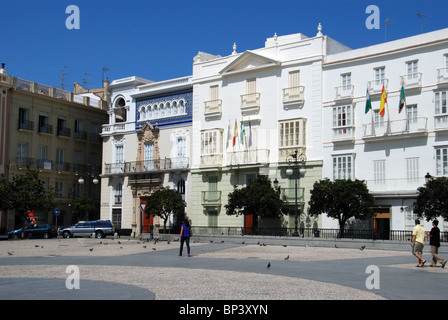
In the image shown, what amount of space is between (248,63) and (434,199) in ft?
61.7

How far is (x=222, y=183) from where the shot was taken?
4391cm

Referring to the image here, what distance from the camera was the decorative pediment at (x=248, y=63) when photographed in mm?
41697

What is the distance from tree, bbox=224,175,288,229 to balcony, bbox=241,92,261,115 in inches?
254

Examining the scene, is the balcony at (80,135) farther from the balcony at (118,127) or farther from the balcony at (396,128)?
the balcony at (396,128)

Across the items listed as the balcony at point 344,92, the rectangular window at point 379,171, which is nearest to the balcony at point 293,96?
the balcony at point 344,92

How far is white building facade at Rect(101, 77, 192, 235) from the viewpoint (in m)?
47.5

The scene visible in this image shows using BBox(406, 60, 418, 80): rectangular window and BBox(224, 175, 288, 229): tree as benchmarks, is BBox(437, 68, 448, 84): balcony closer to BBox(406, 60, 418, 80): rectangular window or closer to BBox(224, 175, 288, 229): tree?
BBox(406, 60, 418, 80): rectangular window

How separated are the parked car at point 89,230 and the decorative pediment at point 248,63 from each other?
14.5m

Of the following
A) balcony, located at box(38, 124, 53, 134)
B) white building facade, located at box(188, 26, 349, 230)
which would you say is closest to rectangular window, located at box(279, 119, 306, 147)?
white building facade, located at box(188, 26, 349, 230)

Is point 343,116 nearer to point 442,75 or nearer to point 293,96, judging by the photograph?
point 293,96

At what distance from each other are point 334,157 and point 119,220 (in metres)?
21.2

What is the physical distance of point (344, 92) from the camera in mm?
38219

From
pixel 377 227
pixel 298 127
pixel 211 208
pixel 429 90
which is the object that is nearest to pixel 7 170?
pixel 211 208

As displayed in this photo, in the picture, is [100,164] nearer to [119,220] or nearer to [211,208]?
[119,220]
